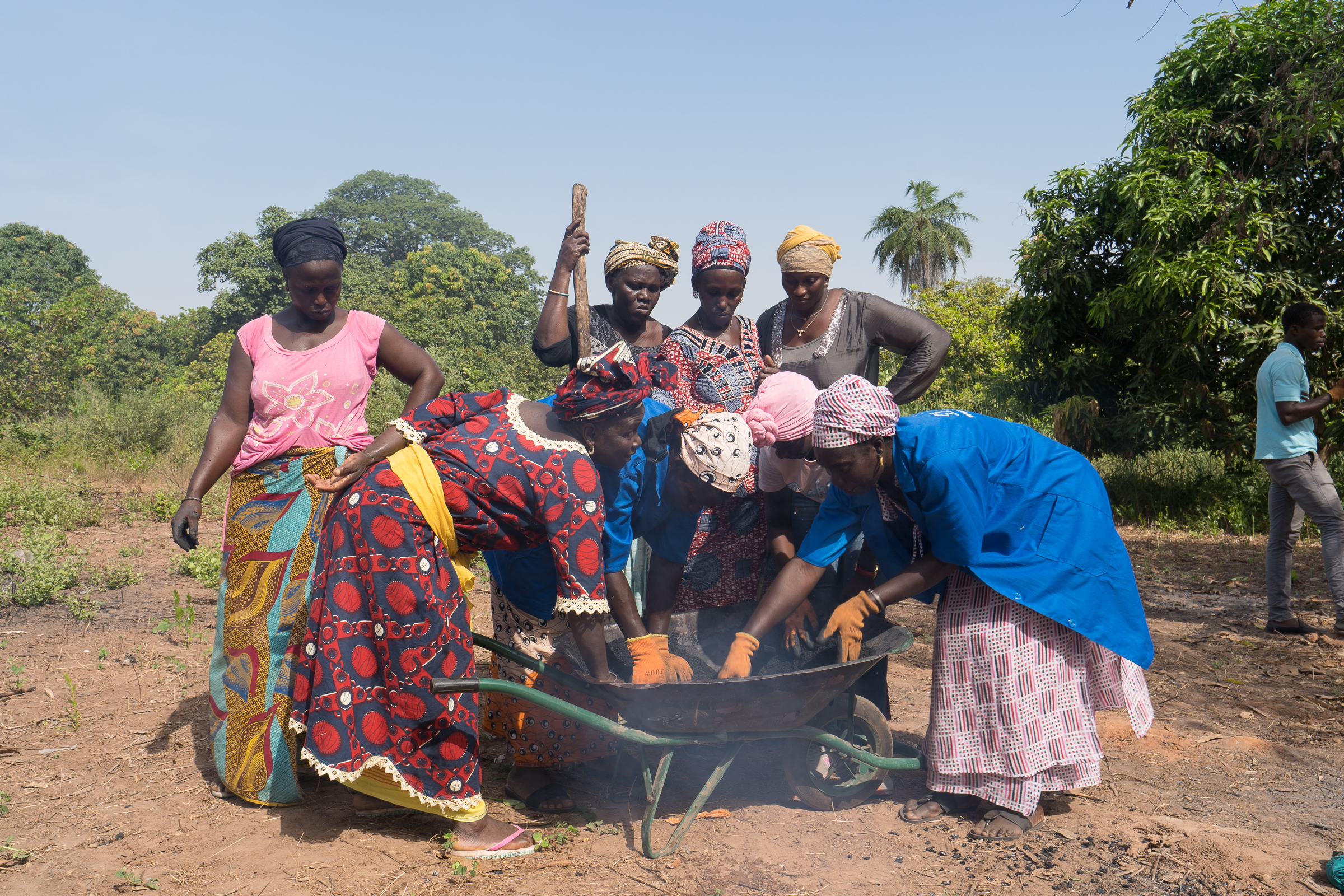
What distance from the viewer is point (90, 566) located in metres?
6.66

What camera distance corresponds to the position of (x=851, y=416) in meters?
2.69

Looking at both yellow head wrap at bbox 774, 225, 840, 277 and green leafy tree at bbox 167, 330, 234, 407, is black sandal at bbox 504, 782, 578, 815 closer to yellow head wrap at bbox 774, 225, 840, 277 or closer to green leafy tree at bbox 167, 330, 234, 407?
yellow head wrap at bbox 774, 225, 840, 277

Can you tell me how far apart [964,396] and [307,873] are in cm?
1910

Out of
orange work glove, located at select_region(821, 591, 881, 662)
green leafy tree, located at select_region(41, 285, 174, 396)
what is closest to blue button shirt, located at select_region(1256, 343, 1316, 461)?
orange work glove, located at select_region(821, 591, 881, 662)

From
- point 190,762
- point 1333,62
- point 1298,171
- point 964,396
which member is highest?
point 1298,171

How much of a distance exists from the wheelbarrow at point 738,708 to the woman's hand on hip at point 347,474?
0.71 meters

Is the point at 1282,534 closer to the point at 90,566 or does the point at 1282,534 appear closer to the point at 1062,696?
the point at 1062,696

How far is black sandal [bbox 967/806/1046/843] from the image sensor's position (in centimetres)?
300

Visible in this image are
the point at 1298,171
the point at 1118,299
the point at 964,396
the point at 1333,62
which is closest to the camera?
the point at 1333,62

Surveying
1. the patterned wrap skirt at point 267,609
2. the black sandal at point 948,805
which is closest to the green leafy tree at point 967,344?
the black sandal at point 948,805

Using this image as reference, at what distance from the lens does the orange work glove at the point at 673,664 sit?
9.64 ft

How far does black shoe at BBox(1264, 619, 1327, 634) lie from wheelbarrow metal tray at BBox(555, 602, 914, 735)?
412 centimetres

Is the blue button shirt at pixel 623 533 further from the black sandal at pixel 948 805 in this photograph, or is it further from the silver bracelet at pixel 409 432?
the black sandal at pixel 948 805

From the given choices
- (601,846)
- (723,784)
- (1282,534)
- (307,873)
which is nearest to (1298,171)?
(1282,534)
